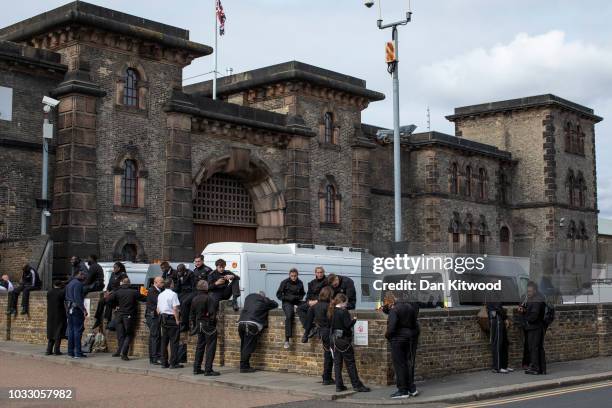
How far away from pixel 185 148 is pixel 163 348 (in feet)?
47.3

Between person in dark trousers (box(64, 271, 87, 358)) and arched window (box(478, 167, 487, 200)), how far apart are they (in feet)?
106

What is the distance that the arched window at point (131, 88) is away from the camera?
97.1ft

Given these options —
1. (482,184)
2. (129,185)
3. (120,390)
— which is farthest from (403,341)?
(482,184)

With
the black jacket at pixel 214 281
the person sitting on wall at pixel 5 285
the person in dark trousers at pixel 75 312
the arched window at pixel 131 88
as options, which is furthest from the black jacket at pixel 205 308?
the arched window at pixel 131 88

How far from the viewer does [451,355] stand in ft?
54.5

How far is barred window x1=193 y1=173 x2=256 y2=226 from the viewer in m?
32.6

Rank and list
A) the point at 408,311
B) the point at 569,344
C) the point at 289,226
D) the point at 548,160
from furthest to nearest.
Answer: the point at 548,160 < the point at 289,226 < the point at 569,344 < the point at 408,311

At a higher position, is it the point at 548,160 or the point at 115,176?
the point at 548,160

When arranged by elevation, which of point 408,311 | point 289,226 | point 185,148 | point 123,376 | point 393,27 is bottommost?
point 123,376

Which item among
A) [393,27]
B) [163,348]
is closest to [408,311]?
[163,348]

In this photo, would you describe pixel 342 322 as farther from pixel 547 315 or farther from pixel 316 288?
pixel 547 315

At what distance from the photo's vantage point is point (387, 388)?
1477cm

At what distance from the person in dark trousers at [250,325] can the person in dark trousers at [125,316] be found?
3186 mm

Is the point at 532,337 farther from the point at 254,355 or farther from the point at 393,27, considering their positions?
the point at 393,27
